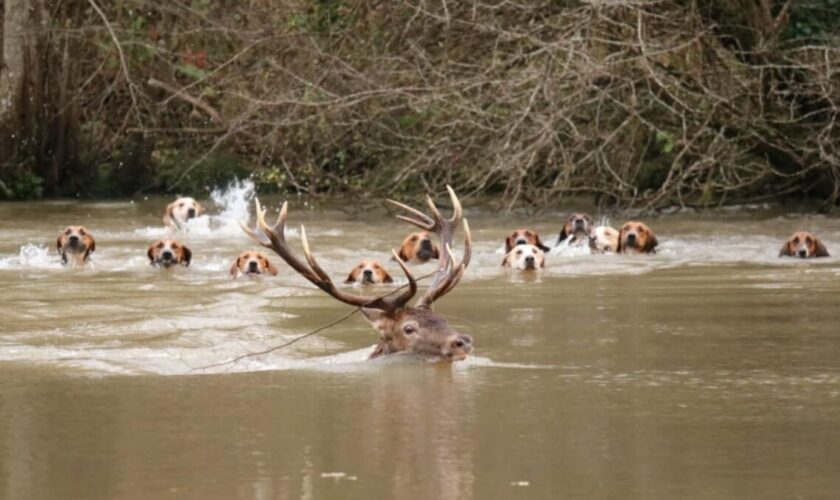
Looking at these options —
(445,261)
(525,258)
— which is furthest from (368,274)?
(445,261)

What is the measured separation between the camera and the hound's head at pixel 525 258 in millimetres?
15516

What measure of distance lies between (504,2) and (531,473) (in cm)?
1339

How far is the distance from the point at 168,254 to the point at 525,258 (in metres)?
3.23

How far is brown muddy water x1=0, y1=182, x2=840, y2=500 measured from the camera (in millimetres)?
6500

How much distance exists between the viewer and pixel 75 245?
16219mm

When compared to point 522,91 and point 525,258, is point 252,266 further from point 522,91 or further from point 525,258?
point 522,91

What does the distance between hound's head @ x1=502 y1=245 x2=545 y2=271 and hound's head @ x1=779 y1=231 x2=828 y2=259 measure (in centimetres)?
228

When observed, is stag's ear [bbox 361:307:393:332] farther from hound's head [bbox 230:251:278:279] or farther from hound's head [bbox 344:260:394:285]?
hound's head [bbox 230:251:278:279]

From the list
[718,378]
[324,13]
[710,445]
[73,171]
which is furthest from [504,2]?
[710,445]

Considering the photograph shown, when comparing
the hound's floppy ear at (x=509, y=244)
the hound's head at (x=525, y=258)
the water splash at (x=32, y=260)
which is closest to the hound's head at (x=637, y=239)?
the hound's floppy ear at (x=509, y=244)

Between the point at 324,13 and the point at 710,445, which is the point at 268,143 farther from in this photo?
the point at 710,445

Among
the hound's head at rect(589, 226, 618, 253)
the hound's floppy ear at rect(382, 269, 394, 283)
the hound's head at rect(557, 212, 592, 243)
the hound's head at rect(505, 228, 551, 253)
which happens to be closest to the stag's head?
the hound's floppy ear at rect(382, 269, 394, 283)

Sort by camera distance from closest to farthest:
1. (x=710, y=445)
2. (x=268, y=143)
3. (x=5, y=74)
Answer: (x=710, y=445) → (x=268, y=143) → (x=5, y=74)

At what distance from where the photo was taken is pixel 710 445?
278 inches
